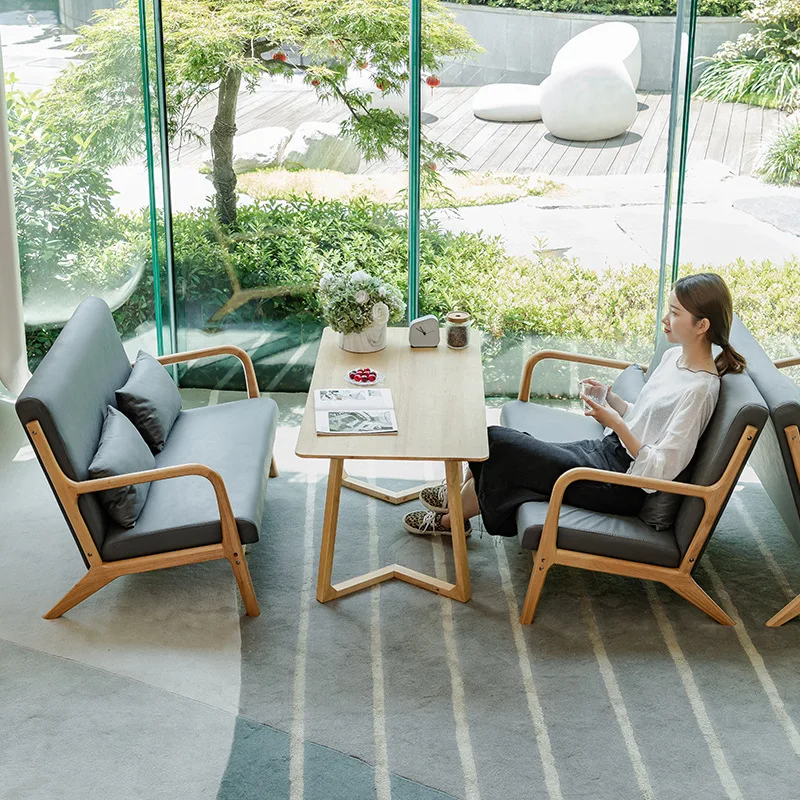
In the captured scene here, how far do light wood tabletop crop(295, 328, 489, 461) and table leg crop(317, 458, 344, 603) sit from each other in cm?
12

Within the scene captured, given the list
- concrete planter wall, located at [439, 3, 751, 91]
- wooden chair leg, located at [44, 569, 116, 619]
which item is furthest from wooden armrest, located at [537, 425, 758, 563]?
concrete planter wall, located at [439, 3, 751, 91]

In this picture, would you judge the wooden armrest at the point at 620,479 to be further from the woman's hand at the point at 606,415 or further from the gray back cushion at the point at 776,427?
the gray back cushion at the point at 776,427

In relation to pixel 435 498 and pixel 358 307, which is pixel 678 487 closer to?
pixel 435 498

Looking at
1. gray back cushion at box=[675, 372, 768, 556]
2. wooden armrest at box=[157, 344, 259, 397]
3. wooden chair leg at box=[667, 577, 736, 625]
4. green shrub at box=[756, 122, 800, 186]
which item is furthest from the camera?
green shrub at box=[756, 122, 800, 186]

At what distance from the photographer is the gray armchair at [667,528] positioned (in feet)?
11.5

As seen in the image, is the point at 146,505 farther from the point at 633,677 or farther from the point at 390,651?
the point at 633,677

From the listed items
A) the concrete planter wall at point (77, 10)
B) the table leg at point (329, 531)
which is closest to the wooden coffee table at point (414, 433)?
the table leg at point (329, 531)

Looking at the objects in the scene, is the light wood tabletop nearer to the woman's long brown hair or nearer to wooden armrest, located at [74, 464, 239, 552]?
wooden armrest, located at [74, 464, 239, 552]

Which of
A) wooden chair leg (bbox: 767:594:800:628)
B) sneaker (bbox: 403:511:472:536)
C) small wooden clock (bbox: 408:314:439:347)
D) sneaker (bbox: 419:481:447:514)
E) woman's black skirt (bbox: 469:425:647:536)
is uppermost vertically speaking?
small wooden clock (bbox: 408:314:439:347)

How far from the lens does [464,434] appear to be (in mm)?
3854

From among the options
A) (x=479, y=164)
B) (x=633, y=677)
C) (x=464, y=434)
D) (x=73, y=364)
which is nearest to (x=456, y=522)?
(x=464, y=434)

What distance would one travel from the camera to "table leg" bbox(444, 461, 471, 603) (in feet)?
12.5

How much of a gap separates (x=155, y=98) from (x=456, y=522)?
2.73 metres

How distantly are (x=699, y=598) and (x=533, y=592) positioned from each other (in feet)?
1.90
